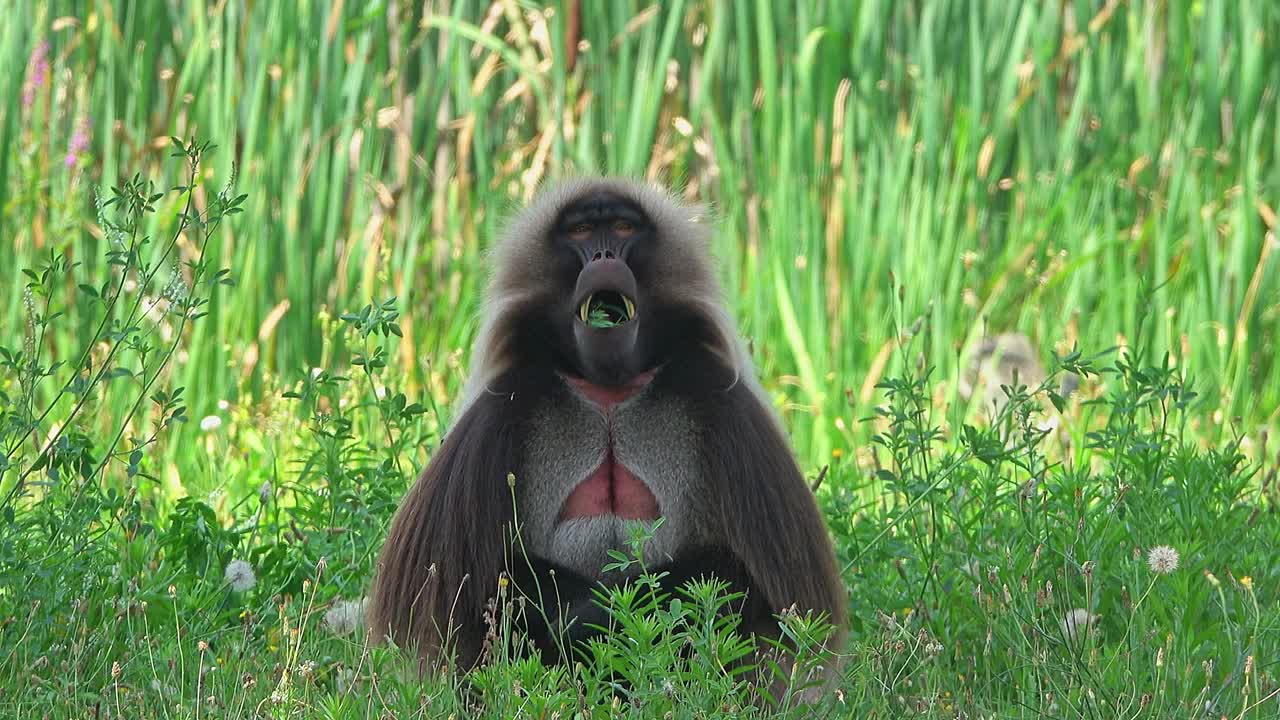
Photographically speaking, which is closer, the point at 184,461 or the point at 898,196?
the point at 184,461

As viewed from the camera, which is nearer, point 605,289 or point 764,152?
point 605,289

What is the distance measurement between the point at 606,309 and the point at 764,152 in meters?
3.55

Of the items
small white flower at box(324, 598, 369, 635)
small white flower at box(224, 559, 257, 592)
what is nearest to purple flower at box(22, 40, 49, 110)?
small white flower at box(224, 559, 257, 592)

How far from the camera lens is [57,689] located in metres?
3.58

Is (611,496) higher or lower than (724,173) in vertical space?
lower

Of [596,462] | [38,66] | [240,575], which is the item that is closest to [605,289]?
[596,462]

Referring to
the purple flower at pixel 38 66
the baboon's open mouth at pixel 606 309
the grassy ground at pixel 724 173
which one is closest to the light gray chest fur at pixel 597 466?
the baboon's open mouth at pixel 606 309

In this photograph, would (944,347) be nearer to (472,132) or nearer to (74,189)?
(472,132)

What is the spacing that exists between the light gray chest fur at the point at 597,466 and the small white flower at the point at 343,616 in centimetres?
Result: 73

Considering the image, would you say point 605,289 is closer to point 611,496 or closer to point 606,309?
point 606,309

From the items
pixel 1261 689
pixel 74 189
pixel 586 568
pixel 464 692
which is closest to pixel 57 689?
pixel 464 692

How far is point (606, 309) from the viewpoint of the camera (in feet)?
12.7

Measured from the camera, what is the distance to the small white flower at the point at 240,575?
4.38 m

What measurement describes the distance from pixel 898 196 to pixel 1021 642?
148 inches
